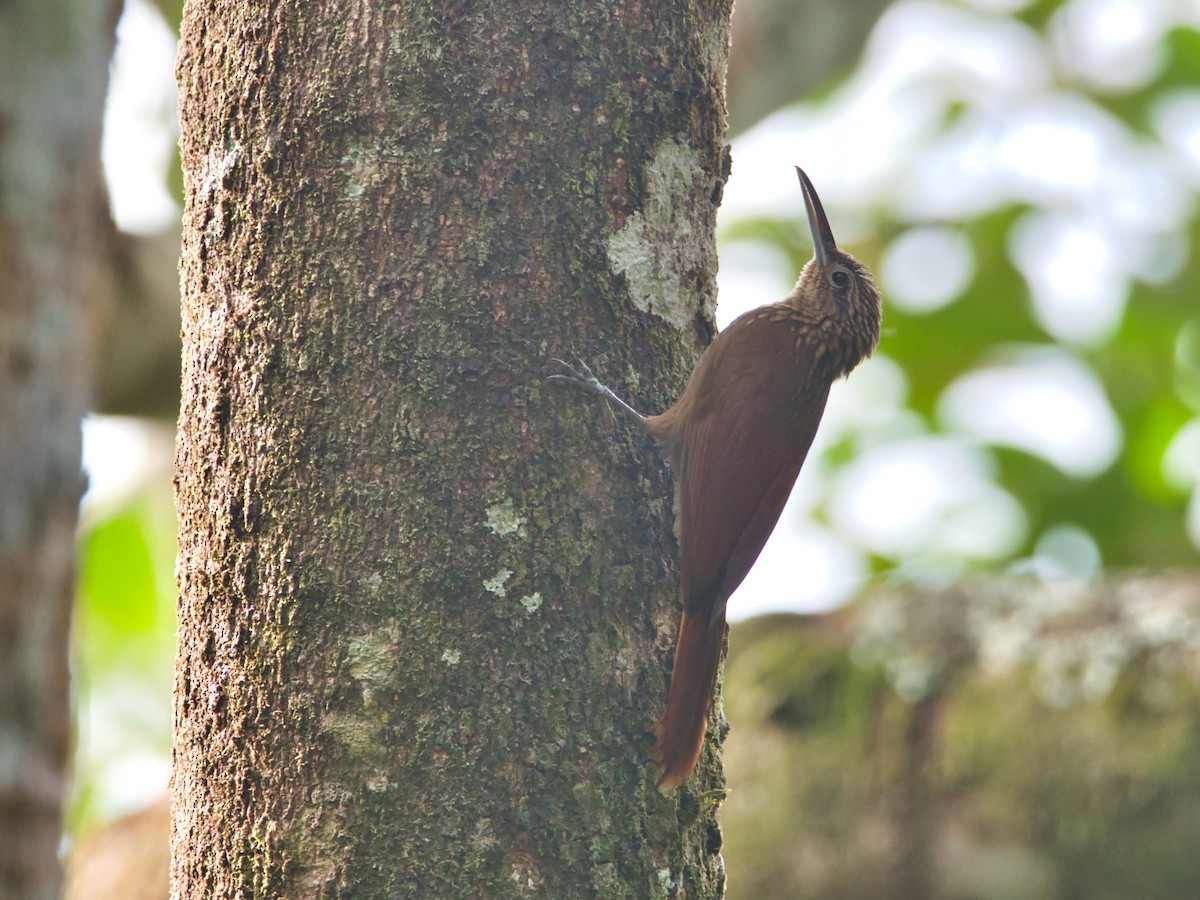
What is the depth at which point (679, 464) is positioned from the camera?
8.25 ft

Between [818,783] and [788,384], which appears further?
[818,783]

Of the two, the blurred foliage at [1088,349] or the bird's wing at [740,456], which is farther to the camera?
the blurred foliage at [1088,349]

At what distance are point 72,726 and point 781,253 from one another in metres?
4.92

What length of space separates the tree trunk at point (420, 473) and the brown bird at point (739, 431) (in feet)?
0.19

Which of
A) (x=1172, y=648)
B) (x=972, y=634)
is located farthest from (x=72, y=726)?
(x=1172, y=648)

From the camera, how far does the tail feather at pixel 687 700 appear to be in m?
2.07

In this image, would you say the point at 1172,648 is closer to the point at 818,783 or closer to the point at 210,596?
the point at 818,783

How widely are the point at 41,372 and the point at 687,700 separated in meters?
2.23

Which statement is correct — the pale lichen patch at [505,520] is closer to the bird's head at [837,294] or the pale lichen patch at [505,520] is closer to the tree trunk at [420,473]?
the tree trunk at [420,473]

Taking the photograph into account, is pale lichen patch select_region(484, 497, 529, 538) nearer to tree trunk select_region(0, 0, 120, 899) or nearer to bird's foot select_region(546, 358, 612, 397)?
bird's foot select_region(546, 358, 612, 397)

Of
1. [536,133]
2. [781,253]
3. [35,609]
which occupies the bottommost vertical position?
[35,609]

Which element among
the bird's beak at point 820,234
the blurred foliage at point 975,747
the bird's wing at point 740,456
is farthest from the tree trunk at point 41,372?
the blurred foliage at point 975,747

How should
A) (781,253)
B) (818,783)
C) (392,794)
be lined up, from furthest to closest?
1. (781,253)
2. (818,783)
3. (392,794)

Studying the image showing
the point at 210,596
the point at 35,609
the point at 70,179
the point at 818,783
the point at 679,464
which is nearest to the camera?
the point at 210,596
